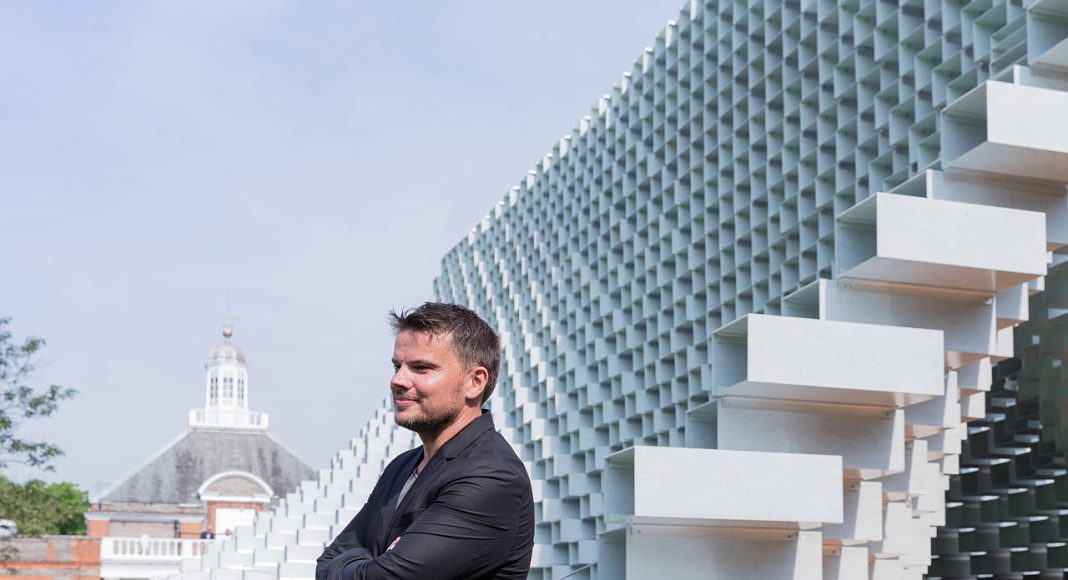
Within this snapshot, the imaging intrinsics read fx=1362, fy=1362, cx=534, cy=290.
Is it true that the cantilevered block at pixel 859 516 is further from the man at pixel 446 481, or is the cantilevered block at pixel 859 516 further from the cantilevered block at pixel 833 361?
the man at pixel 446 481

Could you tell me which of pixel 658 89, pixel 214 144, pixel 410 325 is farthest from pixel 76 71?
pixel 410 325

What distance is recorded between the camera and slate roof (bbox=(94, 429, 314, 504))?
36844mm

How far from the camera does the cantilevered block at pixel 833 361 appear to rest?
4.53 meters

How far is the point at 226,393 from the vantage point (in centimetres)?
4331

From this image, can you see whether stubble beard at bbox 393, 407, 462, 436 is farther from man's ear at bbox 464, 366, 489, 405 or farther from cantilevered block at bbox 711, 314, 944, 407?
cantilevered block at bbox 711, 314, 944, 407

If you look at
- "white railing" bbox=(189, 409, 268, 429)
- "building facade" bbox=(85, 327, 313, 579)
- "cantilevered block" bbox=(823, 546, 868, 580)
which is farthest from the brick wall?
"cantilevered block" bbox=(823, 546, 868, 580)

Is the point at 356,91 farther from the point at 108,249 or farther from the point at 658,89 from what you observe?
the point at 108,249

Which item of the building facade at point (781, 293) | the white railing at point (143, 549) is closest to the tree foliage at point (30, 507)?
the building facade at point (781, 293)

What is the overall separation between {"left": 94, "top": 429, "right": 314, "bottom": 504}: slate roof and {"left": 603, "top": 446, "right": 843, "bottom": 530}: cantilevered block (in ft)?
111

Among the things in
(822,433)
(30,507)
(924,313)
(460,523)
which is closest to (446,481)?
(460,523)

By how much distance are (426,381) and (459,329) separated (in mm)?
90

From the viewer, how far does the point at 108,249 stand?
18359mm

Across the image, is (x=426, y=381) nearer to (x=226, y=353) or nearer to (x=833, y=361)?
(x=833, y=361)

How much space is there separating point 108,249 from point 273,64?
20.0 ft
